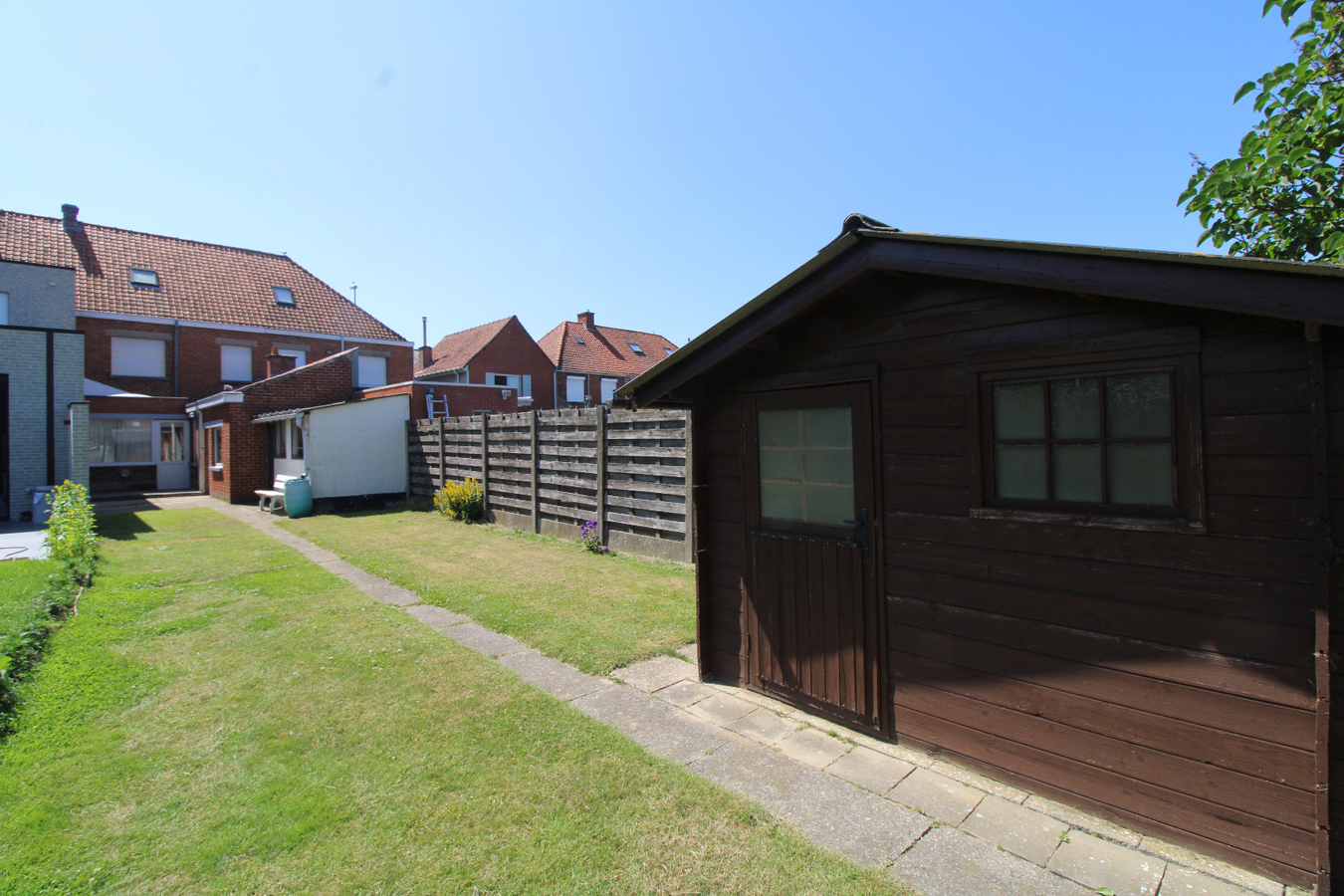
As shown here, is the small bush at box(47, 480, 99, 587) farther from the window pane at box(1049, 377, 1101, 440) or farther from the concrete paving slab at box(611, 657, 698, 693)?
the window pane at box(1049, 377, 1101, 440)

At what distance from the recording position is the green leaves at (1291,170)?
3.79 m

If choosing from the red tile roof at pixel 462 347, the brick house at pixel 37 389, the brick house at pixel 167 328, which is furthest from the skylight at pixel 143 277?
the red tile roof at pixel 462 347

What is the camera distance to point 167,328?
22.8 meters

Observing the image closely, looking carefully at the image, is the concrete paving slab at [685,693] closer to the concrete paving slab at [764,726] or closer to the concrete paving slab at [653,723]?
the concrete paving slab at [653,723]

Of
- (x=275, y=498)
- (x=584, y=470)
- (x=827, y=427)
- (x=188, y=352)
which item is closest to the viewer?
(x=827, y=427)

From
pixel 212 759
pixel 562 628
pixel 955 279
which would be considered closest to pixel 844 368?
pixel 955 279

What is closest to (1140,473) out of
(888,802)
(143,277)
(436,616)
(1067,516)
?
(1067,516)

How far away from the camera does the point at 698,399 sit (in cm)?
488

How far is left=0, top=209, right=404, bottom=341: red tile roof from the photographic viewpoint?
828 inches

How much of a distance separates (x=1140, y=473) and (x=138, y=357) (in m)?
28.6

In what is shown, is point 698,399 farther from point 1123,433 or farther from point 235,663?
point 235,663

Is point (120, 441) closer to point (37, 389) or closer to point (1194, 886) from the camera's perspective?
point (37, 389)

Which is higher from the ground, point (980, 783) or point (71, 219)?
point (71, 219)

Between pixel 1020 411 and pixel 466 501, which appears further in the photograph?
pixel 466 501
